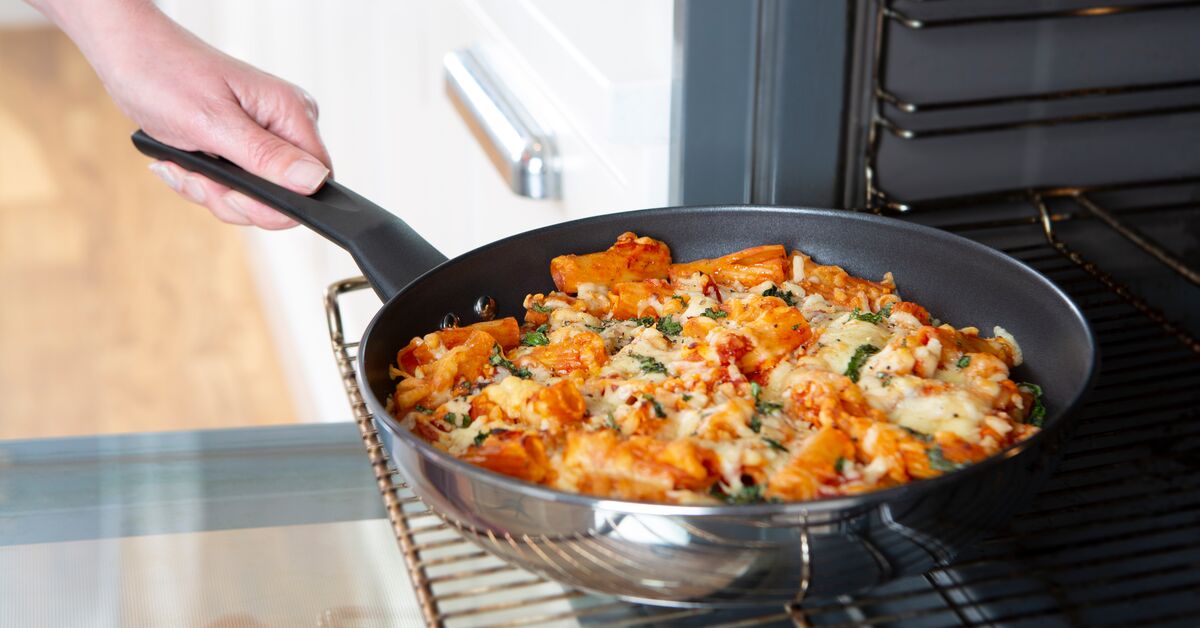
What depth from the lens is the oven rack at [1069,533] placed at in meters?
0.65

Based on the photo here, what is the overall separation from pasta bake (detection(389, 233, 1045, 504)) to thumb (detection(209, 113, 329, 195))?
8.6 inches

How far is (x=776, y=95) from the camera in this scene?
99 cm

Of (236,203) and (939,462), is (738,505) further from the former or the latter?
(236,203)

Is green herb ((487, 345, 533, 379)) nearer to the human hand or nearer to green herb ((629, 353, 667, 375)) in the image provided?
green herb ((629, 353, 667, 375))

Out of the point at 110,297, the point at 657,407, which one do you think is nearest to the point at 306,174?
the point at 657,407

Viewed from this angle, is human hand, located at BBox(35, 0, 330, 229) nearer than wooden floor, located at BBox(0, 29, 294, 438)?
Yes

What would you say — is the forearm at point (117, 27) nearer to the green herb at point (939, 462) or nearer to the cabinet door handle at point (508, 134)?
the cabinet door handle at point (508, 134)

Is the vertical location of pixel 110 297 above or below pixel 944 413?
below

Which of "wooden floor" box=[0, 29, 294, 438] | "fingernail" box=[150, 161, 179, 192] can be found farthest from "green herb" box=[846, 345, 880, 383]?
"wooden floor" box=[0, 29, 294, 438]

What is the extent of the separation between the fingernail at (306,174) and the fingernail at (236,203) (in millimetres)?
213

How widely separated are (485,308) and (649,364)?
18 centimetres

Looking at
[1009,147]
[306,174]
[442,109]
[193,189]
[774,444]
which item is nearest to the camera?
[774,444]

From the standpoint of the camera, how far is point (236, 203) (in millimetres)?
1167

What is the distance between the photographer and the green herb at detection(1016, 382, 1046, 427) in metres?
0.73
